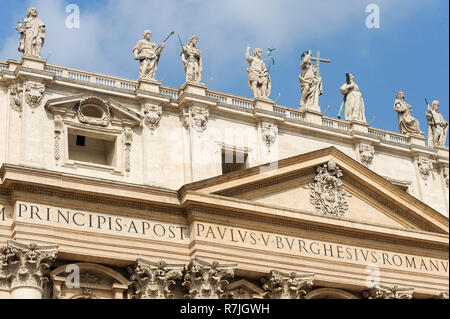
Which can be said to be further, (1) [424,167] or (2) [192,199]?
(1) [424,167]

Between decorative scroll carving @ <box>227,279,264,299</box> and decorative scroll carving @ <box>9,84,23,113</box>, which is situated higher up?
decorative scroll carving @ <box>9,84,23,113</box>

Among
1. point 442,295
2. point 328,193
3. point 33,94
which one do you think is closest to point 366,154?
point 328,193

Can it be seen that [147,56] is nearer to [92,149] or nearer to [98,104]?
[98,104]

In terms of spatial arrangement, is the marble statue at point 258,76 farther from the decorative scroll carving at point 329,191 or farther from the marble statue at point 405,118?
the marble statue at point 405,118

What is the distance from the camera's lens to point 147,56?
1446 inches

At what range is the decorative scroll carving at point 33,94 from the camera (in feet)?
112

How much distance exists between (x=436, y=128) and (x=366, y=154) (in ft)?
14.4

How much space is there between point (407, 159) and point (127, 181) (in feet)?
39.0

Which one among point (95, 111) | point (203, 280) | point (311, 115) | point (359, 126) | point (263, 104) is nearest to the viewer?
point (203, 280)

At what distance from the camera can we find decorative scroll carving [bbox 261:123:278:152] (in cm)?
3744

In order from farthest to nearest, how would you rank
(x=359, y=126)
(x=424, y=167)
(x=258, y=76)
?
1. (x=424, y=167)
2. (x=359, y=126)
3. (x=258, y=76)

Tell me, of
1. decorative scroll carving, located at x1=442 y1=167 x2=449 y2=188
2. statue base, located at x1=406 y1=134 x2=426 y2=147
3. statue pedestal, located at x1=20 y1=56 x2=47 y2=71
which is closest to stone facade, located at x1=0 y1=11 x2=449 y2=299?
statue pedestal, located at x1=20 y1=56 x2=47 y2=71

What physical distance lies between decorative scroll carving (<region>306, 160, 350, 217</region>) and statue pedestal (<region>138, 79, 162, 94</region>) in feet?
20.2

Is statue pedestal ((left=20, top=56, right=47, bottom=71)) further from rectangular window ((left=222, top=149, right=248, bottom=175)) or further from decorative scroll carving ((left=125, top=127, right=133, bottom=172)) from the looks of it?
rectangular window ((left=222, top=149, right=248, bottom=175))
